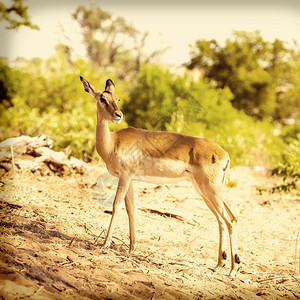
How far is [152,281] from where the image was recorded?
3611 millimetres

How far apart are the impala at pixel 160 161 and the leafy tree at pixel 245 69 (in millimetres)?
9040

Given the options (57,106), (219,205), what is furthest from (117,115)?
(57,106)

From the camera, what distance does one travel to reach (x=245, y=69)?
15180 millimetres

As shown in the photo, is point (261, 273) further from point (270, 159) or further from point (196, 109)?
point (270, 159)

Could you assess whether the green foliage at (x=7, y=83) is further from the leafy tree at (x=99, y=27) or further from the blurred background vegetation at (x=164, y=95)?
the leafy tree at (x=99, y=27)

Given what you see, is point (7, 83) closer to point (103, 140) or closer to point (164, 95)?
point (164, 95)

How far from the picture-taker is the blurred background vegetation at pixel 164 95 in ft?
28.7

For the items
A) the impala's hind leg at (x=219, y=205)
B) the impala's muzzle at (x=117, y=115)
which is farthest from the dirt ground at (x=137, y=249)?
the impala's muzzle at (x=117, y=115)

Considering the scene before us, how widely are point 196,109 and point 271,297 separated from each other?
219 inches

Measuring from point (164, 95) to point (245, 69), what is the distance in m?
5.08

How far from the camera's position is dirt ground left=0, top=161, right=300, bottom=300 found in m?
3.24

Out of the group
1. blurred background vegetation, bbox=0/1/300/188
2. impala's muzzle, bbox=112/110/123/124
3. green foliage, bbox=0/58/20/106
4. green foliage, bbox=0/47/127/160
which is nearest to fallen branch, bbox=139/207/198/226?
blurred background vegetation, bbox=0/1/300/188

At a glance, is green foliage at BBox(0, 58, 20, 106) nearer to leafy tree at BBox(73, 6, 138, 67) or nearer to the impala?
leafy tree at BBox(73, 6, 138, 67)

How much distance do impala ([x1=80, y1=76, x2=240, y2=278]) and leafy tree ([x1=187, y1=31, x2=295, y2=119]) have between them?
9.04 metres
